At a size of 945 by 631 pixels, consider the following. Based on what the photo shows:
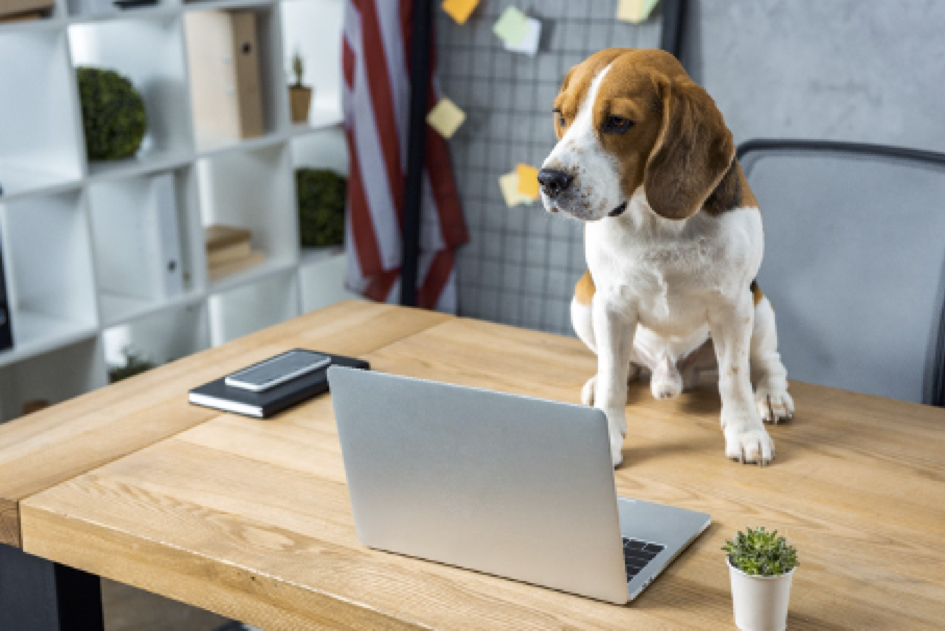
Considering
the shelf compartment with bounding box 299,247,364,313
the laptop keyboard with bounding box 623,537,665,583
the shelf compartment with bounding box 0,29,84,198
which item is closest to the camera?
the laptop keyboard with bounding box 623,537,665,583

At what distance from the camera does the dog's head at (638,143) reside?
3.67 ft

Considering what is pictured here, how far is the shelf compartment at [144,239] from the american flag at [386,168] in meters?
0.52

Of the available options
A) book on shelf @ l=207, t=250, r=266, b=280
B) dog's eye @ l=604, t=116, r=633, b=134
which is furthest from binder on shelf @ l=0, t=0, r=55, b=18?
dog's eye @ l=604, t=116, r=633, b=134

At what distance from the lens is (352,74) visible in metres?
3.02

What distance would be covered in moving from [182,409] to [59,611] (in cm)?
33

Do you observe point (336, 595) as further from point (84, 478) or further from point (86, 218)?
point (86, 218)

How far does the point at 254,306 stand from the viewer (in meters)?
3.24

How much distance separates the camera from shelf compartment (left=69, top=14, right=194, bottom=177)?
8.54ft

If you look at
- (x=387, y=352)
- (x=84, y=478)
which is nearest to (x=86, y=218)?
(x=387, y=352)

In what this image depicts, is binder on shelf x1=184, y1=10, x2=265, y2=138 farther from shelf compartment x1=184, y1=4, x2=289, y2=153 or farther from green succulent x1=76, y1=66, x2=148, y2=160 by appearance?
green succulent x1=76, y1=66, x2=148, y2=160

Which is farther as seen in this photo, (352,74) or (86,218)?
(352,74)

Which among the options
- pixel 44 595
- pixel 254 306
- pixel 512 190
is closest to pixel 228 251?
pixel 254 306

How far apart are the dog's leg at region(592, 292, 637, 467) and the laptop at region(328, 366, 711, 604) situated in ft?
0.86

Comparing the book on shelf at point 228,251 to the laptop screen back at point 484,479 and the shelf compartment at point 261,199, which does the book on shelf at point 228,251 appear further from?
the laptop screen back at point 484,479
